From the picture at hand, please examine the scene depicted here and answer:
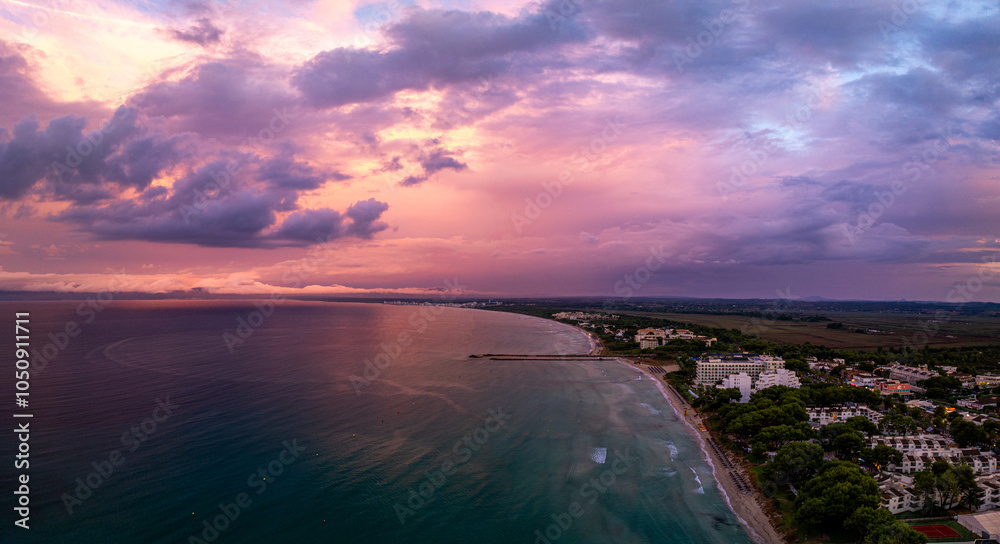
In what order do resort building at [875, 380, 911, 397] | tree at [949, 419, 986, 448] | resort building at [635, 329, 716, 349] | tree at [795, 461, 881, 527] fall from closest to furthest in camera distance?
tree at [795, 461, 881, 527], tree at [949, 419, 986, 448], resort building at [875, 380, 911, 397], resort building at [635, 329, 716, 349]

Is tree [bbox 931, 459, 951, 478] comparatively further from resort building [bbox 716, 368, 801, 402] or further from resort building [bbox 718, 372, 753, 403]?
resort building [bbox 716, 368, 801, 402]

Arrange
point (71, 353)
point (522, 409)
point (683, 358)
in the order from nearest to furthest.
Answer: point (522, 409), point (71, 353), point (683, 358)

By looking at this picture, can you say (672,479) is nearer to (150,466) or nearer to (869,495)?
(869,495)

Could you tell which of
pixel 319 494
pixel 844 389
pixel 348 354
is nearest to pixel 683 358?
pixel 844 389

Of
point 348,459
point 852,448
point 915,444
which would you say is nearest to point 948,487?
point 852,448
